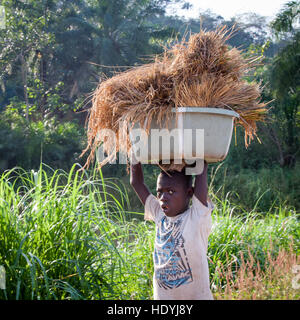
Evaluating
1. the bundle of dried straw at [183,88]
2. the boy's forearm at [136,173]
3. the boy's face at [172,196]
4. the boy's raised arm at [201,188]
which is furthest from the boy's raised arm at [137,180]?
the boy's raised arm at [201,188]

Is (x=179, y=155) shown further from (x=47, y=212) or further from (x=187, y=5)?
(x=187, y=5)

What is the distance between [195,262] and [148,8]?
17.2 metres

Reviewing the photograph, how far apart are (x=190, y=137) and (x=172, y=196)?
315 mm

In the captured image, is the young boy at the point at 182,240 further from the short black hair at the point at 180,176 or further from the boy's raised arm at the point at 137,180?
the boy's raised arm at the point at 137,180

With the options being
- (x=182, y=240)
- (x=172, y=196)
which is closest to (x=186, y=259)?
(x=182, y=240)

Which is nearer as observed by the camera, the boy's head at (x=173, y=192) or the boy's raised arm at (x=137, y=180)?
the boy's head at (x=173, y=192)

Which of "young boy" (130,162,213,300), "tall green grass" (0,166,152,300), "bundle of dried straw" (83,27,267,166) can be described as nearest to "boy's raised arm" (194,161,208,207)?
"young boy" (130,162,213,300)

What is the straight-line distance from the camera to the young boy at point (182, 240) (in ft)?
7.09

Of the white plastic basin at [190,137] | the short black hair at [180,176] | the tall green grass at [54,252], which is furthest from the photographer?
the tall green grass at [54,252]

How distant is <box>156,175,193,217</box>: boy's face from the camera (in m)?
2.24
